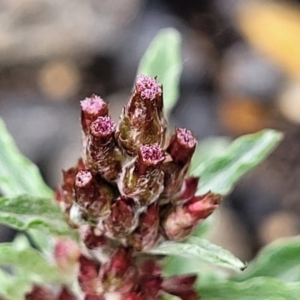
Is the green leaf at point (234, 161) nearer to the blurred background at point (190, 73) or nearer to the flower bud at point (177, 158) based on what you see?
the flower bud at point (177, 158)

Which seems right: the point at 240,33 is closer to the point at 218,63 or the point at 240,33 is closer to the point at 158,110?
the point at 218,63

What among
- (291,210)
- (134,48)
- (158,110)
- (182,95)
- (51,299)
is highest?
(134,48)

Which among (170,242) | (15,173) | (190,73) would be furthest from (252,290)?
(190,73)

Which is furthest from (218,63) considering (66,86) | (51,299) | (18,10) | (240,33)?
(51,299)

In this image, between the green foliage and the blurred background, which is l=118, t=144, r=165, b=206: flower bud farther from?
the blurred background

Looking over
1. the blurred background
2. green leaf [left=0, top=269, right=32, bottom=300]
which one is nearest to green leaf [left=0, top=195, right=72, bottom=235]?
green leaf [left=0, top=269, right=32, bottom=300]

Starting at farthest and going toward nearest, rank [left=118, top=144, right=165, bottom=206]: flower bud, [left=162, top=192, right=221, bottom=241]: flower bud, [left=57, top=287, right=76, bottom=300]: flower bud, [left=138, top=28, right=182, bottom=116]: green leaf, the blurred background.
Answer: the blurred background < [left=138, top=28, right=182, bottom=116]: green leaf < [left=57, top=287, right=76, bottom=300]: flower bud < [left=162, top=192, right=221, bottom=241]: flower bud < [left=118, top=144, right=165, bottom=206]: flower bud

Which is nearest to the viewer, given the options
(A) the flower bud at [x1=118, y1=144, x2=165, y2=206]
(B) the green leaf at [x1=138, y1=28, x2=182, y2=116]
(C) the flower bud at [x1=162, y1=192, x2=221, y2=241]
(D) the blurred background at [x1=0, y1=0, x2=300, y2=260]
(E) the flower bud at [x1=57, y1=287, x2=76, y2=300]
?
(A) the flower bud at [x1=118, y1=144, x2=165, y2=206]
